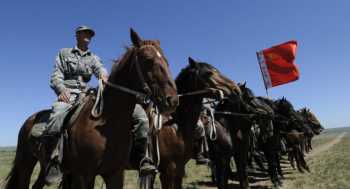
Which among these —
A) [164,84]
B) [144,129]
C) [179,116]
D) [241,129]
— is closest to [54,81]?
[144,129]

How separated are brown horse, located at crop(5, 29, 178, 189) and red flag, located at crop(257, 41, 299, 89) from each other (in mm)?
10334

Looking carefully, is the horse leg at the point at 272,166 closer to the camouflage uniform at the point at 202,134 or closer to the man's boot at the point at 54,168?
the camouflage uniform at the point at 202,134

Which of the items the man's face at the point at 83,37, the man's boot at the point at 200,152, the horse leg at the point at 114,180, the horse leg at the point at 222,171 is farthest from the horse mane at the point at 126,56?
the horse leg at the point at 222,171

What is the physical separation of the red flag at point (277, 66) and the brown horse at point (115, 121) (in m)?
10.3

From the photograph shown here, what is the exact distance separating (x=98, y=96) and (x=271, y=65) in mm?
10655

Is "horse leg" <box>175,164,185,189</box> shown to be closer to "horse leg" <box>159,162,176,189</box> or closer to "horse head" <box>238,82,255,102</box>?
"horse leg" <box>159,162,176,189</box>

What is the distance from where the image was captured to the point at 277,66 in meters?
13.9

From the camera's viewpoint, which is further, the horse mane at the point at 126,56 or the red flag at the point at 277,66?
the red flag at the point at 277,66

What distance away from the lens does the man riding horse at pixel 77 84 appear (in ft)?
16.2

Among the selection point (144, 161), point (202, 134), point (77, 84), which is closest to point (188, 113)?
point (202, 134)

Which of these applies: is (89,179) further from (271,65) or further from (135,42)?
(271,65)

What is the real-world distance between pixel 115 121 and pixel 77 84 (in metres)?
1.45

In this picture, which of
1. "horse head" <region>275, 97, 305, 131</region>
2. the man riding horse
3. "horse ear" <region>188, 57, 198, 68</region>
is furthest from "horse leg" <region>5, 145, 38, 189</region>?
"horse head" <region>275, 97, 305, 131</region>

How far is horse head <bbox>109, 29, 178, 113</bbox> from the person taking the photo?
3850 mm
